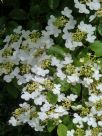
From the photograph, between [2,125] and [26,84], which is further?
[2,125]

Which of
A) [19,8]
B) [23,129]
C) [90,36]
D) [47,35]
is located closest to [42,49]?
[47,35]

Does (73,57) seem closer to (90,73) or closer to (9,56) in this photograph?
(90,73)

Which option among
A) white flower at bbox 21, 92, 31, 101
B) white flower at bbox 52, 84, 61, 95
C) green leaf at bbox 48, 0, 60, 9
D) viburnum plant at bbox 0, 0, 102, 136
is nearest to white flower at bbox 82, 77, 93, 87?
viburnum plant at bbox 0, 0, 102, 136

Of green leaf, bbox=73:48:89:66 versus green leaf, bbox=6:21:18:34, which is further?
green leaf, bbox=6:21:18:34

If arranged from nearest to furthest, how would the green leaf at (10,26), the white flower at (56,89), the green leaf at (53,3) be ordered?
the white flower at (56,89) → the green leaf at (53,3) → the green leaf at (10,26)

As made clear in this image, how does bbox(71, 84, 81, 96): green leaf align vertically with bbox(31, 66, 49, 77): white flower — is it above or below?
below

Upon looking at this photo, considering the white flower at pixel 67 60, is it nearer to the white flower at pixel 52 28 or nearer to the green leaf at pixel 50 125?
the white flower at pixel 52 28

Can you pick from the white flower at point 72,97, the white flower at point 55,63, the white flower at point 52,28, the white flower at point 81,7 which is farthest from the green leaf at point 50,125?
the white flower at point 81,7

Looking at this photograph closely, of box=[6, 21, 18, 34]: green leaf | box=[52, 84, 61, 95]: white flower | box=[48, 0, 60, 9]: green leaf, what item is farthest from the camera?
box=[6, 21, 18, 34]: green leaf

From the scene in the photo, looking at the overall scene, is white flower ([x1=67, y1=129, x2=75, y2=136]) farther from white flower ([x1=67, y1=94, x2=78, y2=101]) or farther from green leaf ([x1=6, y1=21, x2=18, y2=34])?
green leaf ([x1=6, y1=21, x2=18, y2=34])
